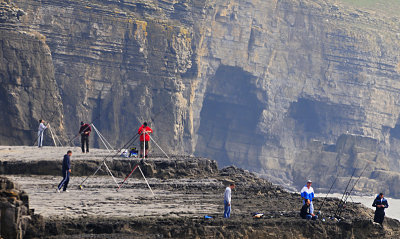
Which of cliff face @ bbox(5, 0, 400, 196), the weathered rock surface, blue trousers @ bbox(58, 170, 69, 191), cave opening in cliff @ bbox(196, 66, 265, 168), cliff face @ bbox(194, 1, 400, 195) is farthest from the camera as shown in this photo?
cave opening in cliff @ bbox(196, 66, 265, 168)

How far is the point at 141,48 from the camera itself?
10350 centimetres

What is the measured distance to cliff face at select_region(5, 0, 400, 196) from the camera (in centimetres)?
10088

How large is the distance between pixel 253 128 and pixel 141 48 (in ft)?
127

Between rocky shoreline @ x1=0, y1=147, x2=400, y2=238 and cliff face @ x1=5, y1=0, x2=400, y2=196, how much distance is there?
149 feet

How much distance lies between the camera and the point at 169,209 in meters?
40.5

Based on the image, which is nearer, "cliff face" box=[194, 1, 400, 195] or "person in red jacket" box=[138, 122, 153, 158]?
"person in red jacket" box=[138, 122, 153, 158]

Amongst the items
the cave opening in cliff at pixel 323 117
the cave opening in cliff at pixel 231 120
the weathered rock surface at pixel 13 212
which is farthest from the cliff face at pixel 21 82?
the cave opening in cliff at pixel 323 117

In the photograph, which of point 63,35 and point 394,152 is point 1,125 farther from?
point 394,152

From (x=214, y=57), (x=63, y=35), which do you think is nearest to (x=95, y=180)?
(x=63, y=35)

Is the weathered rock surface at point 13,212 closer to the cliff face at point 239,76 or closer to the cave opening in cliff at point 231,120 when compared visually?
the cliff face at point 239,76

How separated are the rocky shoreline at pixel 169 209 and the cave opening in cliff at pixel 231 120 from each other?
8225cm

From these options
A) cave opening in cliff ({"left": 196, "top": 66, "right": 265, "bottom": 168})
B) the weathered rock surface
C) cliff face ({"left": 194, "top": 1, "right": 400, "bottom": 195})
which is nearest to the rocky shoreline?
the weathered rock surface

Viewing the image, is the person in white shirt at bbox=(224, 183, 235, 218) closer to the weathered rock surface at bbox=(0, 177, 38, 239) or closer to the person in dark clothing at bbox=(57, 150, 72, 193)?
the person in dark clothing at bbox=(57, 150, 72, 193)

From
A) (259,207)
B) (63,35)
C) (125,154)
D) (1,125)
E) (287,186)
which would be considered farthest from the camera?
(287,186)
